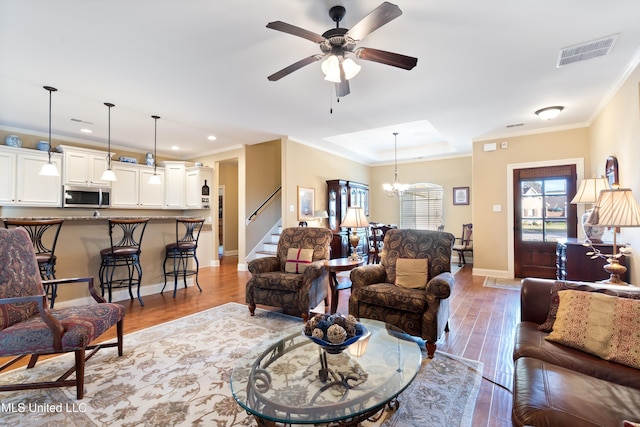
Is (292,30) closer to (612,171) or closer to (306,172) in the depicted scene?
(612,171)

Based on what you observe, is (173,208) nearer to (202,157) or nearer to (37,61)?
(202,157)

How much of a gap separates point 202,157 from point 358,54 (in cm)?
612

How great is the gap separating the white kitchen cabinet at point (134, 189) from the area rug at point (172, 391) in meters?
4.58

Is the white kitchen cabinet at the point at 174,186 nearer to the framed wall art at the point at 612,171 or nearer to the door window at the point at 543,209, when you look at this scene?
the door window at the point at 543,209

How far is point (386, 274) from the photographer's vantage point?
119 inches

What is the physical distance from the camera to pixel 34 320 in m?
→ 1.98

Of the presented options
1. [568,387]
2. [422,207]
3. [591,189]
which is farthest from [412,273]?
[422,207]

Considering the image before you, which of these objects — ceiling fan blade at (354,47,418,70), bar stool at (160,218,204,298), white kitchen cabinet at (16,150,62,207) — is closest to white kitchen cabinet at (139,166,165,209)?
white kitchen cabinet at (16,150,62,207)

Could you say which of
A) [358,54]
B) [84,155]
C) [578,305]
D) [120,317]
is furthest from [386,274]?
[84,155]

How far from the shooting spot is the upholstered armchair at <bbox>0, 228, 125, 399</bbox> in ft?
5.89

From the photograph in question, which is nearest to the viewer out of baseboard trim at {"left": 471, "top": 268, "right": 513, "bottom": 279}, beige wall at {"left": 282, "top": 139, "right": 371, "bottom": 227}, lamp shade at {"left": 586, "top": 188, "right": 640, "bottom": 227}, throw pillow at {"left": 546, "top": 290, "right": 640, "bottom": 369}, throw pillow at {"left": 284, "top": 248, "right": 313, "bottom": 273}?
throw pillow at {"left": 546, "top": 290, "right": 640, "bottom": 369}

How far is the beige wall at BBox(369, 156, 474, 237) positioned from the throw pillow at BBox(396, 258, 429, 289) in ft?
17.4

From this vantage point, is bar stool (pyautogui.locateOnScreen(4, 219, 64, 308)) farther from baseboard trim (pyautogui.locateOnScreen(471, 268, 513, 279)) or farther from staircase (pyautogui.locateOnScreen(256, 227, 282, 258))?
baseboard trim (pyautogui.locateOnScreen(471, 268, 513, 279))
